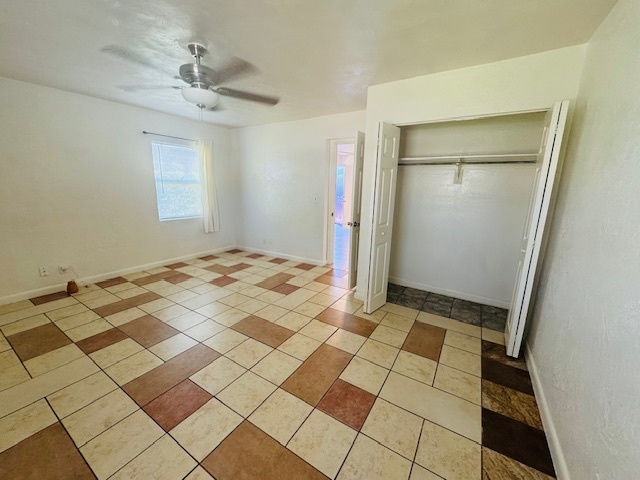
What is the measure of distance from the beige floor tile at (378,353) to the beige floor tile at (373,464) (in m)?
0.70

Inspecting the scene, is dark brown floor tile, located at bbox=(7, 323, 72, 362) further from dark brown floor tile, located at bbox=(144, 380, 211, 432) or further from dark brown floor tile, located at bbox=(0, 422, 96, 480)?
dark brown floor tile, located at bbox=(144, 380, 211, 432)

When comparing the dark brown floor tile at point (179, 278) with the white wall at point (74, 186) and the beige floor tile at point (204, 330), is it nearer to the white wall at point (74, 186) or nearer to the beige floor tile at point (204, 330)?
the white wall at point (74, 186)

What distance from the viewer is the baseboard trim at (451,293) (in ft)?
10.2

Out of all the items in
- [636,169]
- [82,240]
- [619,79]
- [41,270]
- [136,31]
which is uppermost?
[136,31]

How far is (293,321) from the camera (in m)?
2.68

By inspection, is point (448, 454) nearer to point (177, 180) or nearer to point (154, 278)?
point (154, 278)

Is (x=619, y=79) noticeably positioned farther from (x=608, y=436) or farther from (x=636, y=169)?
(x=608, y=436)

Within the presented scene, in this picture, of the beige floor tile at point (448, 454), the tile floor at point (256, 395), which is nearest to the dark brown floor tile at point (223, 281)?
the tile floor at point (256, 395)

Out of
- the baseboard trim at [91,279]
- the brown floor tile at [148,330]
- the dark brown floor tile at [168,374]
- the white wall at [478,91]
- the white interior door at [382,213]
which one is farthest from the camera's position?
the baseboard trim at [91,279]

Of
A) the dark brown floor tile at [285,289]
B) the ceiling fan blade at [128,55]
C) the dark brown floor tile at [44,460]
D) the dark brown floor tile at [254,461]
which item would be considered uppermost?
the ceiling fan blade at [128,55]

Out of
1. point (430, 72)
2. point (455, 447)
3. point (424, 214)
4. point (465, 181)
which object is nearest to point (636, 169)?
point (455, 447)

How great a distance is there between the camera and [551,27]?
1.67 metres

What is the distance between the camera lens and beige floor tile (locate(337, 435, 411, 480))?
1.26 m

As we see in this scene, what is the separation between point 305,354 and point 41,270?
11.6 ft
